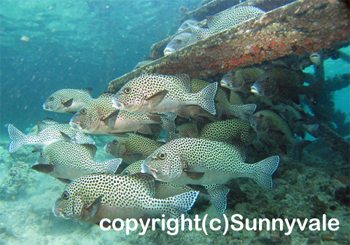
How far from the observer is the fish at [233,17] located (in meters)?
3.49

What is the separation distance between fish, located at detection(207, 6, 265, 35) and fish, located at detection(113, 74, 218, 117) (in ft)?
5.13

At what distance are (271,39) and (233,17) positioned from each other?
1579mm

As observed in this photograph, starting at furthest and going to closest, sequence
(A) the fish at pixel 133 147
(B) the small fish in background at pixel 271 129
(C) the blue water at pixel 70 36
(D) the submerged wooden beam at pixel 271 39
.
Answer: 1. (C) the blue water at pixel 70 36
2. (A) the fish at pixel 133 147
3. (B) the small fish in background at pixel 271 129
4. (D) the submerged wooden beam at pixel 271 39

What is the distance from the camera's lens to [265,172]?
9.37 ft

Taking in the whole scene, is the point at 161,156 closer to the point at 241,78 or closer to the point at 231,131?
the point at 231,131

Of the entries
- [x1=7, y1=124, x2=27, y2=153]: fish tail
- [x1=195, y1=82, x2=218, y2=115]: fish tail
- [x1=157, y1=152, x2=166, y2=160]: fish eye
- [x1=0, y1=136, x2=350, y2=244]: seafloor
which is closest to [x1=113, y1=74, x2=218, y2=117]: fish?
[x1=195, y1=82, x2=218, y2=115]: fish tail

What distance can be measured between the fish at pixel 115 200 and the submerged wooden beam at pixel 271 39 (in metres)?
1.93

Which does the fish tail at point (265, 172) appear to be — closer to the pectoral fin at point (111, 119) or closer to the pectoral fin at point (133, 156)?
the pectoral fin at point (133, 156)

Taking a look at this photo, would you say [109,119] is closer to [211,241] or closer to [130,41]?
[211,241]

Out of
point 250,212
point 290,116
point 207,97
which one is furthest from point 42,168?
point 290,116

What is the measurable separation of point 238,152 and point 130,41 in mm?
35548

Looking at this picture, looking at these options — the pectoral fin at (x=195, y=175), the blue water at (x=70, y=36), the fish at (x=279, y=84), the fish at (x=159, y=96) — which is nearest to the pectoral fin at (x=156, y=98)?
the fish at (x=159, y=96)

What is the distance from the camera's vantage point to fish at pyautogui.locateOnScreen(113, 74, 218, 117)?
8.16 feet

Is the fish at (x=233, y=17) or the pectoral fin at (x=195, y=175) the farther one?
the fish at (x=233, y=17)
